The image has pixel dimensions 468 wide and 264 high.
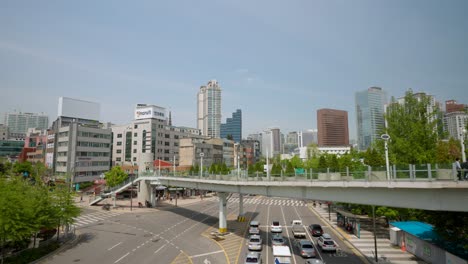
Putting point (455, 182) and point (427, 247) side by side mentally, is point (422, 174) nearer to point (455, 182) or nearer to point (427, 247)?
point (455, 182)

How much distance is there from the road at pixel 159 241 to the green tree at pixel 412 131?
13073 mm

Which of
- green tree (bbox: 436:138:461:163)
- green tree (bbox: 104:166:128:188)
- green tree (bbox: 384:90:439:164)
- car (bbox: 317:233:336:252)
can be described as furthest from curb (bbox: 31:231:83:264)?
green tree (bbox: 436:138:461:163)

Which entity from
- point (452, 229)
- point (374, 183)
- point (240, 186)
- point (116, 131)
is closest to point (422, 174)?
point (374, 183)

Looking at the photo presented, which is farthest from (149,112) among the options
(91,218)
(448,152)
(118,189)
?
(448,152)

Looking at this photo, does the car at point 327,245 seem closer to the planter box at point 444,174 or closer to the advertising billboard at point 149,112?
the planter box at point 444,174

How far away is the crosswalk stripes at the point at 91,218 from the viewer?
49.4 meters

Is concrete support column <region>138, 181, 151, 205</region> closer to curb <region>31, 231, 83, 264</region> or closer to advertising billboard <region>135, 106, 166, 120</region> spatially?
curb <region>31, 231, 83, 264</region>

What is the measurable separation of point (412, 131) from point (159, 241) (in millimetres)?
34409

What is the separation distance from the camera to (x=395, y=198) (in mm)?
20438

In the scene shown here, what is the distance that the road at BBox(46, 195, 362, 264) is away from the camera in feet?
99.0

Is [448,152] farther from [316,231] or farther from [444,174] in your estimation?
[444,174]

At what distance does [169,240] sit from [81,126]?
75872 mm

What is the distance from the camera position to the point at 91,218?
177 ft

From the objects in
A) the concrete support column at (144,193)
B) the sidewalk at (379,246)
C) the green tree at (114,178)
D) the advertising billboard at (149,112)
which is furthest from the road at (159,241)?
the advertising billboard at (149,112)
